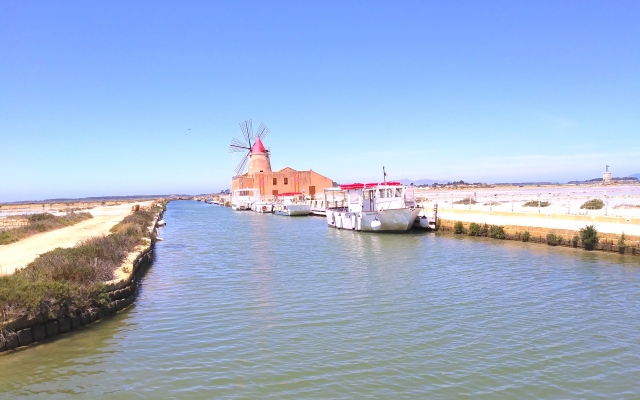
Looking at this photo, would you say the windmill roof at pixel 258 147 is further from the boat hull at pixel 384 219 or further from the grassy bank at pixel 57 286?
the grassy bank at pixel 57 286

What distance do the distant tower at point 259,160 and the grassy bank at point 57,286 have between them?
181 feet

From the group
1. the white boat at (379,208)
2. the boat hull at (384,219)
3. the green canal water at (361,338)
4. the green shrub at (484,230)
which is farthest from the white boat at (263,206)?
the green canal water at (361,338)

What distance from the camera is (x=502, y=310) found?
904 centimetres

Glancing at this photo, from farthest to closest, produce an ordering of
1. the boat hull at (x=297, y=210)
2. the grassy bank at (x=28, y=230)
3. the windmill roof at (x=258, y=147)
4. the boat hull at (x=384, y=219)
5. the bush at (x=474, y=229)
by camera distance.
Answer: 1. the windmill roof at (x=258, y=147)
2. the boat hull at (x=297, y=210)
3. the boat hull at (x=384, y=219)
4. the bush at (x=474, y=229)
5. the grassy bank at (x=28, y=230)

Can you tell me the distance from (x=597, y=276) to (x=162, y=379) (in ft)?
34.3

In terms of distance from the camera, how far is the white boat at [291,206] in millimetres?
44125

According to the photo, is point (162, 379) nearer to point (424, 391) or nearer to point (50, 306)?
point (50, 306)

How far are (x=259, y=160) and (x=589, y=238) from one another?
54202mm

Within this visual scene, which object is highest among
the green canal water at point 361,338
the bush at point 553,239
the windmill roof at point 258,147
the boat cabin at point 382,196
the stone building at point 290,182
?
the windmill roof at point 258,147

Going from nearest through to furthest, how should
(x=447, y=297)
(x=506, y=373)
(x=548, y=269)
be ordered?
(x=506, y=373), (x=447, y=297), (x=548, y=269)

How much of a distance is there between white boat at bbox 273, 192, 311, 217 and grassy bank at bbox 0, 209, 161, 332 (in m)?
32.9

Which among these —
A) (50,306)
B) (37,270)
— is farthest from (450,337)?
(37,270)

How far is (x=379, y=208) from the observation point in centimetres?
2603

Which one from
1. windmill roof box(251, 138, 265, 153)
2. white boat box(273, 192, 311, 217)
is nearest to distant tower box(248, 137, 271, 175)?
windmill roof box(251, 138, 265, 153)
